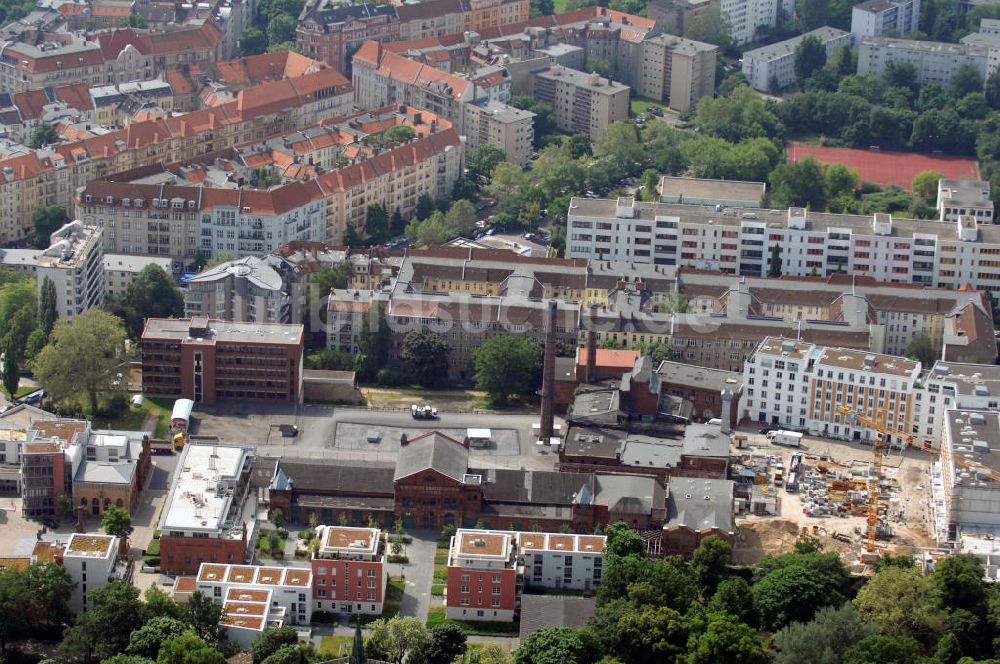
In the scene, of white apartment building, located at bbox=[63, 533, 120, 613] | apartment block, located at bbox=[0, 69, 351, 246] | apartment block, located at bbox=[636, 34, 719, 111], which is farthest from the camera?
apartment block, located at bbox=[636, 34, 719, 111]

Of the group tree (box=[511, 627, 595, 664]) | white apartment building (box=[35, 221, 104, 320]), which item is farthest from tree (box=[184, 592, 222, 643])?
white apartment building (box=[35, 221, 104, 320])

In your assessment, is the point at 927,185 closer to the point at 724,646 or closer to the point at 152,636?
the point at 724,646

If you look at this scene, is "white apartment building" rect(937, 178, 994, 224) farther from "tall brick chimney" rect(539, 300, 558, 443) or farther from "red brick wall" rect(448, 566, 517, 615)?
"red brick wall" rect(448, 566, 517, 615)

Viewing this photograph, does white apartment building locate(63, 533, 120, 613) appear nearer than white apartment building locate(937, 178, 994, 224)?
Yes

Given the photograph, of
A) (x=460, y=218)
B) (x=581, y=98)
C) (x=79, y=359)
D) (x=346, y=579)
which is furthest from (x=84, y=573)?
(x=581, y=98)

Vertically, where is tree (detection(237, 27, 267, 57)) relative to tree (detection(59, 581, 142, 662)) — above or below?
above

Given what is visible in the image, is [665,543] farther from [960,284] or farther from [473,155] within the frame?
[473,155]

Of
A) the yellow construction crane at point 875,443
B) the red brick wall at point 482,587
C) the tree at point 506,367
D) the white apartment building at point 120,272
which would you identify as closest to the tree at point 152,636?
the red brick wall at point 482,587
